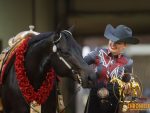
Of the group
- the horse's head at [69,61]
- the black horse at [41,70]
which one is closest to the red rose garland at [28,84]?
the black horse at [41,70]

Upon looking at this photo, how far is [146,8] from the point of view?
5.00 meters

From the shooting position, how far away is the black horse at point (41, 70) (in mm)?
2750

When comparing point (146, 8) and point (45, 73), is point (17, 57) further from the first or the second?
point (146, 8)

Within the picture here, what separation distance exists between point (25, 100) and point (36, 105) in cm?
6

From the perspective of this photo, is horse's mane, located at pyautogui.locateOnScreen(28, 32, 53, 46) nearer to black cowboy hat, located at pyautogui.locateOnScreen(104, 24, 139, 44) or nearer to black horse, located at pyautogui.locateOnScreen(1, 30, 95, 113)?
black horse, located at pyautogui.locateOnScreen(1, 30, 95, 113)

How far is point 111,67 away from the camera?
3.08 m

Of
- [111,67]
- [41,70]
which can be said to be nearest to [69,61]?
[41,70]

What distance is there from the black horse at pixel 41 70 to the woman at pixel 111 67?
0.26 m

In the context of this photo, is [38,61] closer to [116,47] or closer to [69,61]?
[69,61]

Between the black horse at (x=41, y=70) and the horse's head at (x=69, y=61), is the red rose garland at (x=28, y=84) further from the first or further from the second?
the horse's head at (x=69, y=61)

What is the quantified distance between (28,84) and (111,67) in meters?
0.49

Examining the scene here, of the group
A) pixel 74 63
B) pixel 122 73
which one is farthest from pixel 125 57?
pixel 74 63

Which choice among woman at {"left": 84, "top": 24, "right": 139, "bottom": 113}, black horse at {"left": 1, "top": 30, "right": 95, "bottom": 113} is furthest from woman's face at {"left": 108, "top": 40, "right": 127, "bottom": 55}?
black horse at {"left": 1, "top": 30, "right": 95, "bottom": 113}

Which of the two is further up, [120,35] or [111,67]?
[120,35]
